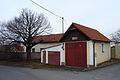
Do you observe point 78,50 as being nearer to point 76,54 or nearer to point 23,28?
point 76,54

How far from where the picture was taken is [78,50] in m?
13.2

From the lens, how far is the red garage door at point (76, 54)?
41.5 ft

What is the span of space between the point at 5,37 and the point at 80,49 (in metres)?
13.4

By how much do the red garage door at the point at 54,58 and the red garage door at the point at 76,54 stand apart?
60.0 inches

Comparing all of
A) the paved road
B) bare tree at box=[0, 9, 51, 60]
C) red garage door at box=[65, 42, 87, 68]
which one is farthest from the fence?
the paved road

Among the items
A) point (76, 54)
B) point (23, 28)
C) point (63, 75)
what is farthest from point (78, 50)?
point (23, 28)

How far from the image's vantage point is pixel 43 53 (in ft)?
55.1

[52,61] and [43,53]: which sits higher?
[43,53]

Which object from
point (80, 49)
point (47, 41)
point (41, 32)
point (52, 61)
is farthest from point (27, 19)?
point (80, 49)

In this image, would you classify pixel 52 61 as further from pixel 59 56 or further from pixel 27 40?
pixel 27 40

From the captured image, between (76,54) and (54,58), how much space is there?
147 inches

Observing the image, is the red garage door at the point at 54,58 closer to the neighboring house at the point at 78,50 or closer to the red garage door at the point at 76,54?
the neighboring house at the point at 78,50

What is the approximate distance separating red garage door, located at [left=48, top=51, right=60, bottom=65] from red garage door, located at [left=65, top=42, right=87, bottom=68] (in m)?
1.52

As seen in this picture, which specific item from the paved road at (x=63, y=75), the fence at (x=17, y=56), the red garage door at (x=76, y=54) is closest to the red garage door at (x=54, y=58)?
the red garage door at (x=76, y=54)
